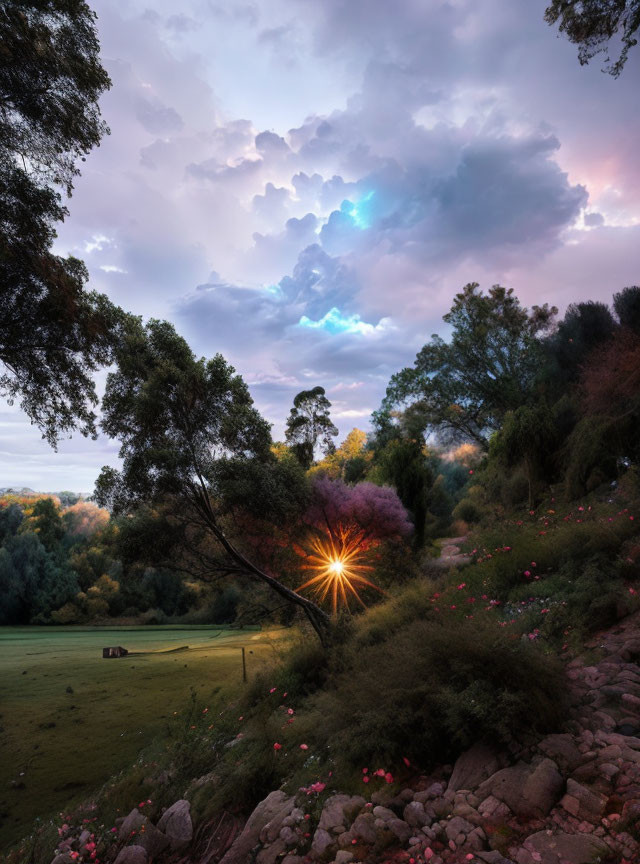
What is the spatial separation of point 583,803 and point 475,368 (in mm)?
22941

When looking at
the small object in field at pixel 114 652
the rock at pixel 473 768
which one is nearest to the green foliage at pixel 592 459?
the rock at pixel 473 768

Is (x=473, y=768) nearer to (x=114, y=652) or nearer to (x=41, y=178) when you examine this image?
(x=41, y=178)

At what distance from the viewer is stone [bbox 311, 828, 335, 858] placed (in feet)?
11.0

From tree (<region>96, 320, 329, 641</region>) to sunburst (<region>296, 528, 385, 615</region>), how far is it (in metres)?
2.39

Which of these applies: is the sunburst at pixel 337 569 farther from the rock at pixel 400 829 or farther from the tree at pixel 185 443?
the rock at pixel 400 829

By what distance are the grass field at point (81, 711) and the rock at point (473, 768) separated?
→ 5.65 metres

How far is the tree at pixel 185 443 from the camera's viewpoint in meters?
7.73

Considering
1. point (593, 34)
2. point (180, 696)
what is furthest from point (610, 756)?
point (593, 34)

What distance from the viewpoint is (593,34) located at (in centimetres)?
777

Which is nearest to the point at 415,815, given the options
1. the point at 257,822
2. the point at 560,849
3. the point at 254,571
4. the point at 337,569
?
the point at 560,849

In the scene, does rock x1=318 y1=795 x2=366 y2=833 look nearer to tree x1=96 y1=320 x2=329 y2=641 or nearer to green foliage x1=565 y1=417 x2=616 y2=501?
tree x1=96 y1=320 x2=329 y2=641

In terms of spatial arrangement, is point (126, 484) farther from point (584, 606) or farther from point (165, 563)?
point (584, 606)

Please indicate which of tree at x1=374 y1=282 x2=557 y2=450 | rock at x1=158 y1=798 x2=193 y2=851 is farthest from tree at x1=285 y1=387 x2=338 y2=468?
rock at x1=158 y1=798 x2=193 y2=851

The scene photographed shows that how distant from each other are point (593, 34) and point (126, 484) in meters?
12.1
